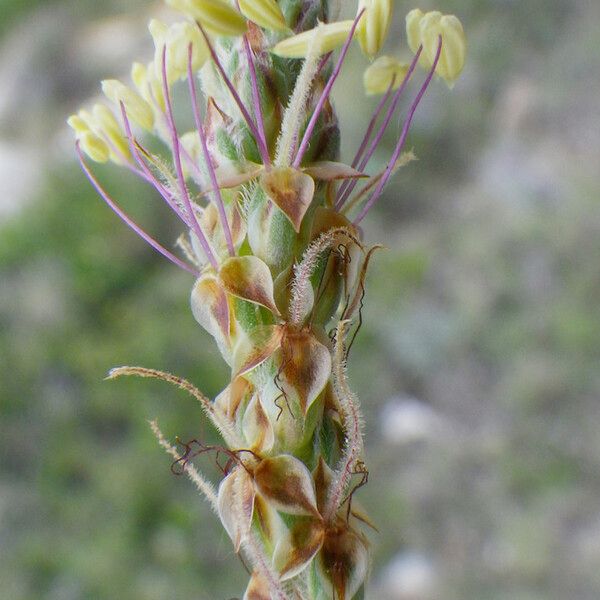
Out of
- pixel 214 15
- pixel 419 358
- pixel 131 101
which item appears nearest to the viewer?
pixel 214 15

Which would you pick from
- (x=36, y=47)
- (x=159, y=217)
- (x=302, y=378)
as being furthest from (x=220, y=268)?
(x=36, y=47)

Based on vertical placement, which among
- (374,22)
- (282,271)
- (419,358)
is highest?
(419,358)

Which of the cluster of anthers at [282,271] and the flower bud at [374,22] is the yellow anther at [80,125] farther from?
the flower bud at [374,22]

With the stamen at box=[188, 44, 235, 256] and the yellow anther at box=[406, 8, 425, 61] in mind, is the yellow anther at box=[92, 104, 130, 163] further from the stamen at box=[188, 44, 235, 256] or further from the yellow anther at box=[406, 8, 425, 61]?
the yellow anther at box=[406, 8, 425, 61]

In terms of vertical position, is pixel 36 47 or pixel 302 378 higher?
pixel 36 47

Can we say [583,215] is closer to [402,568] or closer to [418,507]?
[418,507]

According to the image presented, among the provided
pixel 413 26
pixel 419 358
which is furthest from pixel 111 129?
pixel 419 358

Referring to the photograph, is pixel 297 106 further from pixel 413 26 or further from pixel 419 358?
pixel 419 358

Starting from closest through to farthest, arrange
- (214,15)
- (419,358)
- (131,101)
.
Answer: (214,15), (131,101), (419,358)
